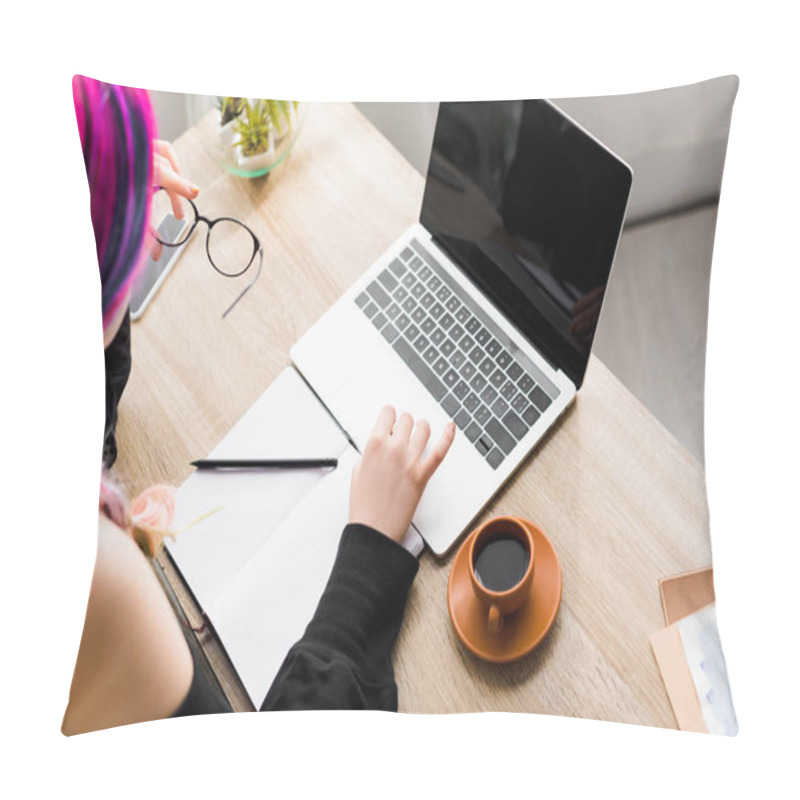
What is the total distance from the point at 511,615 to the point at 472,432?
0.16 m

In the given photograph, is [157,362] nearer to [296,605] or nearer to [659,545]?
[296,605]

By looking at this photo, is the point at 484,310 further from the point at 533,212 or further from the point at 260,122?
the point at 260,122

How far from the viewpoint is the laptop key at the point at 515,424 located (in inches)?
30.1

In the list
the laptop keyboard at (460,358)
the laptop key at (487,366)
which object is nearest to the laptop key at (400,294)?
the laptop keyboard at (460,358)

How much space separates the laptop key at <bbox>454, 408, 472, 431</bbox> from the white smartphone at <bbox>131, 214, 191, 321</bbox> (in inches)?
13.0

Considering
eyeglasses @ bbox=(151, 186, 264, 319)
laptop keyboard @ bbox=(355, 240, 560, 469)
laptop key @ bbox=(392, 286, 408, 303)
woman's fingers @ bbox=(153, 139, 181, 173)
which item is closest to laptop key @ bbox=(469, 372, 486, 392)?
laptop keyboard @ bbox=(355, 240, 560, 469)

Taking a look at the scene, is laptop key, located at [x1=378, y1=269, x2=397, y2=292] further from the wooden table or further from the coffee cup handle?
the coffee cup handle

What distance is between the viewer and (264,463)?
773 millimetres

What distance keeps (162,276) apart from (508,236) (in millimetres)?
348

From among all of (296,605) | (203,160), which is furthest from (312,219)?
(296,605)

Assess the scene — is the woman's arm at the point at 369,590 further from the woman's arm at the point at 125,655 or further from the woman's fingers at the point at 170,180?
the woman's fingers at the point at 170,180

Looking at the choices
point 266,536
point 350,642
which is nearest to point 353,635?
point 350,642

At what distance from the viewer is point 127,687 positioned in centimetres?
69

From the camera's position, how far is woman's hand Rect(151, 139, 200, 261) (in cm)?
82
